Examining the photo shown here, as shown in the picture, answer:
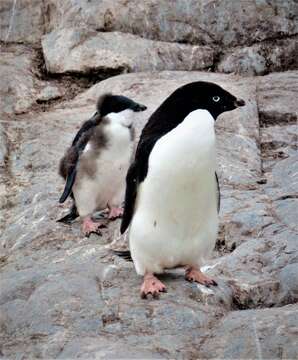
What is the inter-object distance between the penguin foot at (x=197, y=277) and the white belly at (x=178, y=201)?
112mm

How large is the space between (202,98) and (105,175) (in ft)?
6.69

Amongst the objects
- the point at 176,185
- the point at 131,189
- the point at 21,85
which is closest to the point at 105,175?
the point at 131,189

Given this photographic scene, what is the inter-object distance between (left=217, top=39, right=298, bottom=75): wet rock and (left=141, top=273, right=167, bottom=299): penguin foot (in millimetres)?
5671

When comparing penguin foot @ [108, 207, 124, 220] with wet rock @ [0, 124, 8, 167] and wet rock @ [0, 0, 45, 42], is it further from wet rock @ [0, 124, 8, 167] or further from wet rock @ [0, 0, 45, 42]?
wet rock @ [0, 0, 45, 42]

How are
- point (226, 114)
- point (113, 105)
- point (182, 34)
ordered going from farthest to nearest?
point (182, 34) → point (226, 114) → point (113, 105)

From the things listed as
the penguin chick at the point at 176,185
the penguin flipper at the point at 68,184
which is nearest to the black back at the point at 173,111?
the penguin chick at the point at 176,185

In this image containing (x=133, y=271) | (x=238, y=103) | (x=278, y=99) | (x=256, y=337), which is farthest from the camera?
(x=278, y=99)

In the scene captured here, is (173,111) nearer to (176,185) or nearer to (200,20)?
(176,185)

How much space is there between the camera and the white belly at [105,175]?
6.29m

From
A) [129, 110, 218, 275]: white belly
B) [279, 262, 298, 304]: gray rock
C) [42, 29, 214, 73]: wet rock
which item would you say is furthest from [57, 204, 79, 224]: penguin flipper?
[42, 29, 214, 73]: wet rock

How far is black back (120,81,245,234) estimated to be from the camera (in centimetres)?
436

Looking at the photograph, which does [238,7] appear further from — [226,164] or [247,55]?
[226,164]

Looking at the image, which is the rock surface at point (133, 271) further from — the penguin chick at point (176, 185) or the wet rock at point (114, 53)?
the wet rock at point (114, 53)

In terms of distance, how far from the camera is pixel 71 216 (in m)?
6.61
